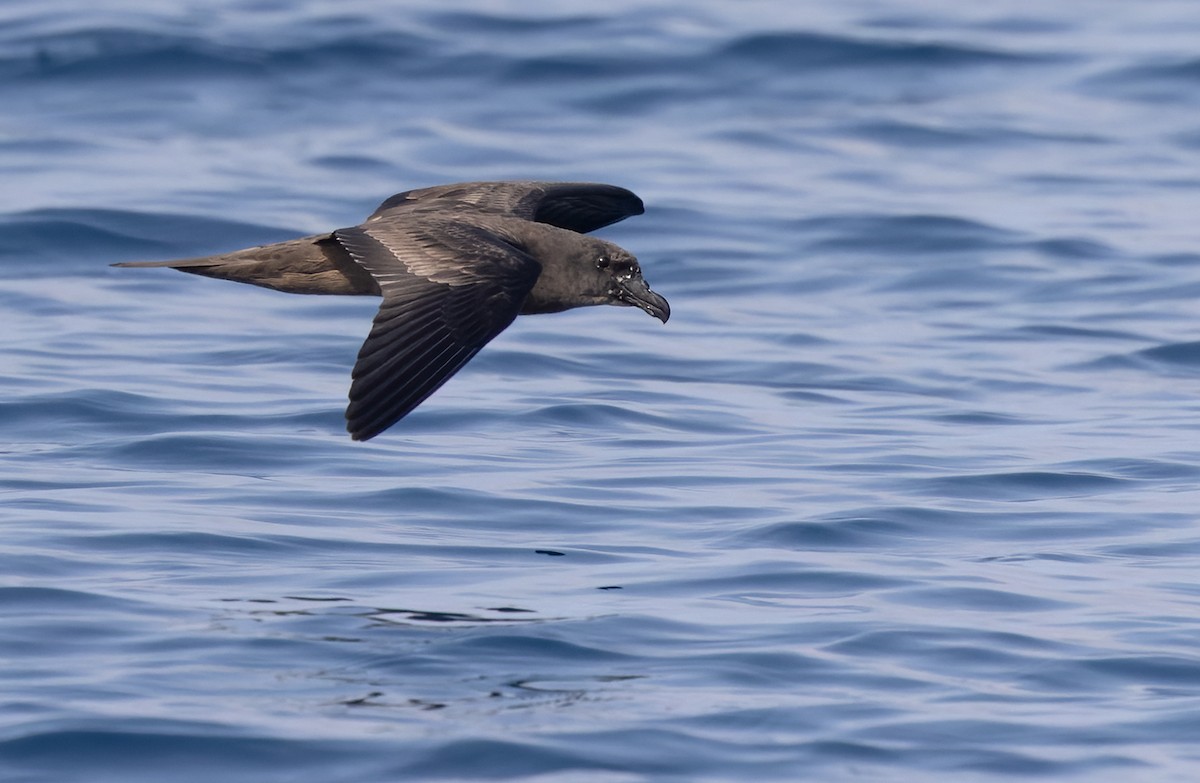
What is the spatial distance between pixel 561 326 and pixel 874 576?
180 inches

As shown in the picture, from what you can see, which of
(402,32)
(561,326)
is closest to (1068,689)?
(561,326)

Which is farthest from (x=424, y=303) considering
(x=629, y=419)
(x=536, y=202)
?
(x=629, y=419)

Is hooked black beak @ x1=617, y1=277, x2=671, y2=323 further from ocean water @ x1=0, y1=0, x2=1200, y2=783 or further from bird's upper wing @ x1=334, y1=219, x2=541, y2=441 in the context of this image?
ocean water @ x1=0, y1=0, x2=1200, y2=783

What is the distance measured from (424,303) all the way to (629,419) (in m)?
2.45

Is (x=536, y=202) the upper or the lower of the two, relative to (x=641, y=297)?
upper

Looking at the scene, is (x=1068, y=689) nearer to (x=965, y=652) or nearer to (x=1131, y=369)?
(x=965, y=652)

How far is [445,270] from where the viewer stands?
23.6 feet

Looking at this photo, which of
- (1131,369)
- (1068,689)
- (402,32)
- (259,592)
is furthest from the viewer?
(402,32)

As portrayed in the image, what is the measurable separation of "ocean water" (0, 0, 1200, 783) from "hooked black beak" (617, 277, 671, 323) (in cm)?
73

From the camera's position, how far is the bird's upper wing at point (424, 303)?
256 inches

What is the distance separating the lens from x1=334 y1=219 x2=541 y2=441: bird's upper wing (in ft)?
21.3

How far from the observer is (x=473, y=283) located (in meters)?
7.08

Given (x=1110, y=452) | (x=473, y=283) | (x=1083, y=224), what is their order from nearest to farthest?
(x=473, y=283) < (x=1110, y=452) < (x=1083, y=224)

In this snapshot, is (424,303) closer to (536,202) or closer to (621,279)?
(621,279)
